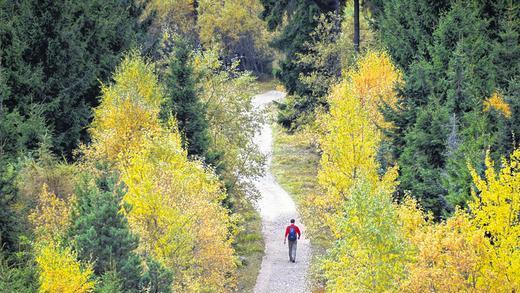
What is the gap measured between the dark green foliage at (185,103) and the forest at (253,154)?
0.07 m

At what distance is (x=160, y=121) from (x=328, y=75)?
18.4m

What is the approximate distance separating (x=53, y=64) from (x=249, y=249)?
14259 millimetres

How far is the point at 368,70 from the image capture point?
3888 cm

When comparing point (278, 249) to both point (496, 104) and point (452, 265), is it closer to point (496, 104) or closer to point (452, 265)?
point (496, 104)

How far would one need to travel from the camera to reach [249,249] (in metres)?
37.1

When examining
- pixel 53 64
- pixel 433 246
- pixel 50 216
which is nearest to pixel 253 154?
pixel 53 64

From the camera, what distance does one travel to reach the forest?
63.2ft

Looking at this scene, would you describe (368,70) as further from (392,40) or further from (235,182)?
(235,182)

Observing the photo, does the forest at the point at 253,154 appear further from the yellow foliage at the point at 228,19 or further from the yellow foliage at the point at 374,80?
the yellow foliage at the point at 228,19

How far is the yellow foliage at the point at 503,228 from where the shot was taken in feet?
57.3

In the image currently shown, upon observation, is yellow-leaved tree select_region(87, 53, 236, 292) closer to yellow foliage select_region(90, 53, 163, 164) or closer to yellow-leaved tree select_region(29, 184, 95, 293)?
yellow foliage select_region(90, 53, 163, 164)

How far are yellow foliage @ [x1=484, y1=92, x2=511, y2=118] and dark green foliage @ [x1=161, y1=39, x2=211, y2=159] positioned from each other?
38.7ft

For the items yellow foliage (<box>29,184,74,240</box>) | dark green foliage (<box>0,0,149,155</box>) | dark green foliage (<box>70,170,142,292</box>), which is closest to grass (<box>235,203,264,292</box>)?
yellow foliage (<box>29,184,74,240</box>)

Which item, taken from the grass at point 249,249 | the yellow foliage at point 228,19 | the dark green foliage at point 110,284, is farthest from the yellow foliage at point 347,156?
the yellow foliage at point 228,19
